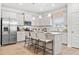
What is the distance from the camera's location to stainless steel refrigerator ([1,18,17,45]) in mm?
5840

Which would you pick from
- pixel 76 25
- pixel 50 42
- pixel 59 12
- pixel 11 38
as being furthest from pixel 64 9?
pixel 11 38

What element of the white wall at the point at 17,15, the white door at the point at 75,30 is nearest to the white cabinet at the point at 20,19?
the white wall at the point at 17,15

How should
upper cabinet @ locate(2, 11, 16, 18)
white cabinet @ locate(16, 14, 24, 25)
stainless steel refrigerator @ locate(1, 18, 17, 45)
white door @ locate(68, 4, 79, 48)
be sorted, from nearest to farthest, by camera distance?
white door @ locate(68, 4, 79, 48)
stainless steel refrigerator @ locate(1, 18, 17, 45)
upper cabinet @ locate(2, 11, 16, 18)
white cabinet @ locate(16, 14, 24, 25)

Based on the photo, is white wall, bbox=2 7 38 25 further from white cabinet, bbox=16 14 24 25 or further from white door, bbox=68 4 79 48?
white door, bbox=68 4 79 48

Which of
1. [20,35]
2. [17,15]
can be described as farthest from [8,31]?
[17,15]

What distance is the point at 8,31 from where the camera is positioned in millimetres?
6102

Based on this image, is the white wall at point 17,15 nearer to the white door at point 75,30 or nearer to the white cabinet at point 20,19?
the white cabinet at point 20,19

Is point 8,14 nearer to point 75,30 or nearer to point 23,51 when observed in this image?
point 23,51

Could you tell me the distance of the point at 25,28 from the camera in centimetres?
765

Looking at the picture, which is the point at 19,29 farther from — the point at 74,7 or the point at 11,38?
the point at 74,7

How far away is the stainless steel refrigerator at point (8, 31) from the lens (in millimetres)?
5840

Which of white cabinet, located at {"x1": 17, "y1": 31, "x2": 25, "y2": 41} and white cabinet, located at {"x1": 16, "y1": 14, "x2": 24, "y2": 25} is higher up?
white cabinet, located at {"x1": 16, "y1": 14, "x2": 24, "y2": 25}

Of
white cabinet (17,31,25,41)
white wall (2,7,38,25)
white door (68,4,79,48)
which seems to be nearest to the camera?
white door (68,4,79,48)

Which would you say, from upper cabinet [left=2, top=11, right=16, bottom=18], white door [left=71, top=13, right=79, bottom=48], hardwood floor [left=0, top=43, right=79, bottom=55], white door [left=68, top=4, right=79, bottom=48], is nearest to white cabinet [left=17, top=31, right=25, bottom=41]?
upper cabinet [left=2, top=11, right=16, bottom=18]
